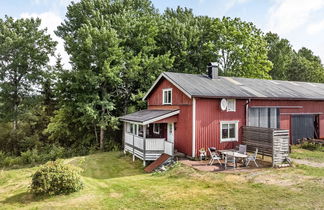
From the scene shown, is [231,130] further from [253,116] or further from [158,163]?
[158,163]

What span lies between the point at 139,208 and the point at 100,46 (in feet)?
52.0

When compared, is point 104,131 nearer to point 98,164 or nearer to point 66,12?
point 98,164

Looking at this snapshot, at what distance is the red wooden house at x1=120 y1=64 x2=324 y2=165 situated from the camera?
1371cm

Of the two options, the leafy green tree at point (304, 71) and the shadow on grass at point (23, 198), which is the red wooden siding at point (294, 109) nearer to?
the shadow on grass at point (23, 198)

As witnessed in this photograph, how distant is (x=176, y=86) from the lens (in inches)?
579

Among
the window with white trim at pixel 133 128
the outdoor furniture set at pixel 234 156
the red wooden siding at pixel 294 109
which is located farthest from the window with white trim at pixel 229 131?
the window with white trim at pixel 133 128

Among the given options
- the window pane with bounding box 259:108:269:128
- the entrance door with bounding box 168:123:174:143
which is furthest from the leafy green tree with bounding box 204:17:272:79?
the entrance door with bounding box 168:123:174:143

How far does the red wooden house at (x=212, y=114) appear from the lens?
13711mm

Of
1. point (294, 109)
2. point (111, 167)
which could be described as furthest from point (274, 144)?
point (111, 167)

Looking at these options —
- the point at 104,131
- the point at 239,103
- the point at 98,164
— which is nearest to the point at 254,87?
the point at 239,103

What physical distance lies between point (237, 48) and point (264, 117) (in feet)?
50.2

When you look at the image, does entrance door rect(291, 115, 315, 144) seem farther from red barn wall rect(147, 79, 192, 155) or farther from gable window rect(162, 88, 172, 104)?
gable window rect(162, 88, 172, 104)

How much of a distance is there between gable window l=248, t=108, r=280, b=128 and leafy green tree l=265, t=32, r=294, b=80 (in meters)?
28.3

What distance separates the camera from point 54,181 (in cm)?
860
